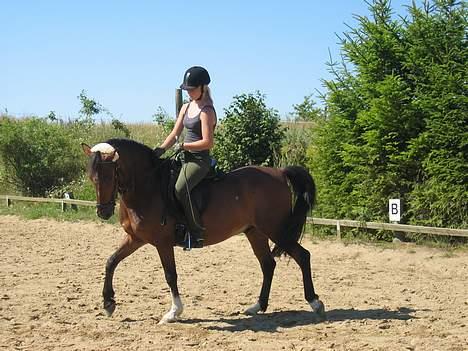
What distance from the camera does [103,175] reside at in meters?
6.48

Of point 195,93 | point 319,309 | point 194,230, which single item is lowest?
point 319,309

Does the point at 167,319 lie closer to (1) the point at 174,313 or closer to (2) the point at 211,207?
(1) the point at 174,313

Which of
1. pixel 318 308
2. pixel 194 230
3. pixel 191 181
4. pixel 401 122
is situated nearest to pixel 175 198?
pixel 191 181

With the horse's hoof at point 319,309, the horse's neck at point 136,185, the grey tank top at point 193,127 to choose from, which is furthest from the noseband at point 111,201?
the horse's hoof at point 319,309

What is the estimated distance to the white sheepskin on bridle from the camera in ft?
21.4

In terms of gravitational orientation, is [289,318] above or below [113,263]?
below

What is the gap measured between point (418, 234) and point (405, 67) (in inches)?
119

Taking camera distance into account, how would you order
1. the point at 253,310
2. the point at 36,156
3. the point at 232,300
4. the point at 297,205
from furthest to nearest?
the point at 36,156 < the point at 232,300 < the point at 297,205 < the point at 253,310

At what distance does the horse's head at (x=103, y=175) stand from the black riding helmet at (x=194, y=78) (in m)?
1.04

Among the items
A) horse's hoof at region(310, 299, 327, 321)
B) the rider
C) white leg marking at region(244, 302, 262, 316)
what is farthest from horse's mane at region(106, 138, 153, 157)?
horse's hoof at region(310, 299, 327, 321)

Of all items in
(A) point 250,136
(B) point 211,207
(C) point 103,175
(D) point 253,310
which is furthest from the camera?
(A) point 250,136

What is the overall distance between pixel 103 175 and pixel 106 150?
0.26 meters

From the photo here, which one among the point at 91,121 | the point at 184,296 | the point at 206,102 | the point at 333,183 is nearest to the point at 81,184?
the point at 91,121

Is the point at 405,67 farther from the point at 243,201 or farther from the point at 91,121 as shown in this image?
the point at 91,121
